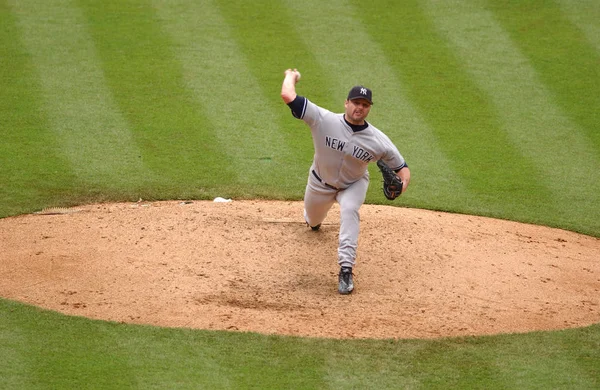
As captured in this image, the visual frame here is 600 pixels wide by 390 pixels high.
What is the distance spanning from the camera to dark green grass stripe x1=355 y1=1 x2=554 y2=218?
10500 mm

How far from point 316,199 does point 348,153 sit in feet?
2.43

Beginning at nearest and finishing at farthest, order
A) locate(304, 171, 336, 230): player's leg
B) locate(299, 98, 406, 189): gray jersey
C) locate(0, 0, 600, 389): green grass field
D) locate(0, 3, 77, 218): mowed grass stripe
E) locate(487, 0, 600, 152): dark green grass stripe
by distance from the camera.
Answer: locate(0, 0, 600, 389): green grass field
locate(299, 98, 406, 189): gray jersey
locate(304, 171, 336, 230): player's leg
locate(0, 3, 77, 218): mowed grass stripe
locate(487, 0, 600, 152): dark green grass stripe

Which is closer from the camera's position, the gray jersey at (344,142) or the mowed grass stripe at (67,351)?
the mowed grass stripe at (67,351)

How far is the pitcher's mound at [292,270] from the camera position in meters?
7.29

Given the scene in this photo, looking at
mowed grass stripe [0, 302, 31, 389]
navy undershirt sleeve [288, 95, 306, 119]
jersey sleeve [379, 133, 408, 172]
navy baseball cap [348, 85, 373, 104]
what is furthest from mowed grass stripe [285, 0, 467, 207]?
mowed grass stripe [0, 302, 31, 389]

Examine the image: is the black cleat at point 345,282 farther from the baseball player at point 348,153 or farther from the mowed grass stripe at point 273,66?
the mowed grass stripe at point 273,66

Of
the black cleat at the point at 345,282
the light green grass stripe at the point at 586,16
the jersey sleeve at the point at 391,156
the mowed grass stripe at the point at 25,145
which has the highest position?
the jersey sleeve at the point at 391,156

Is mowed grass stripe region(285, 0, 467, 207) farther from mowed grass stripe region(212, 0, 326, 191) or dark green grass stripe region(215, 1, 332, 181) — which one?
mowed grass stripe region(212, 0, 326, 191)

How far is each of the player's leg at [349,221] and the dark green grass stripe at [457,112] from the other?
2.30m

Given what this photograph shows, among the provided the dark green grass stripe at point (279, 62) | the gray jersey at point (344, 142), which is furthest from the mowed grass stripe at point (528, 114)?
the gray jersey at point (344, 142)

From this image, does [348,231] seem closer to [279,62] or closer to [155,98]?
[155,98]

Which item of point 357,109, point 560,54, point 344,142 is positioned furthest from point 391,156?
point 560,54

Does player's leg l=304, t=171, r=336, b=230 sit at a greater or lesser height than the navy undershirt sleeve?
lesser

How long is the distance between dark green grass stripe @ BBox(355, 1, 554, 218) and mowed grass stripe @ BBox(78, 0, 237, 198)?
2803 millimetres
